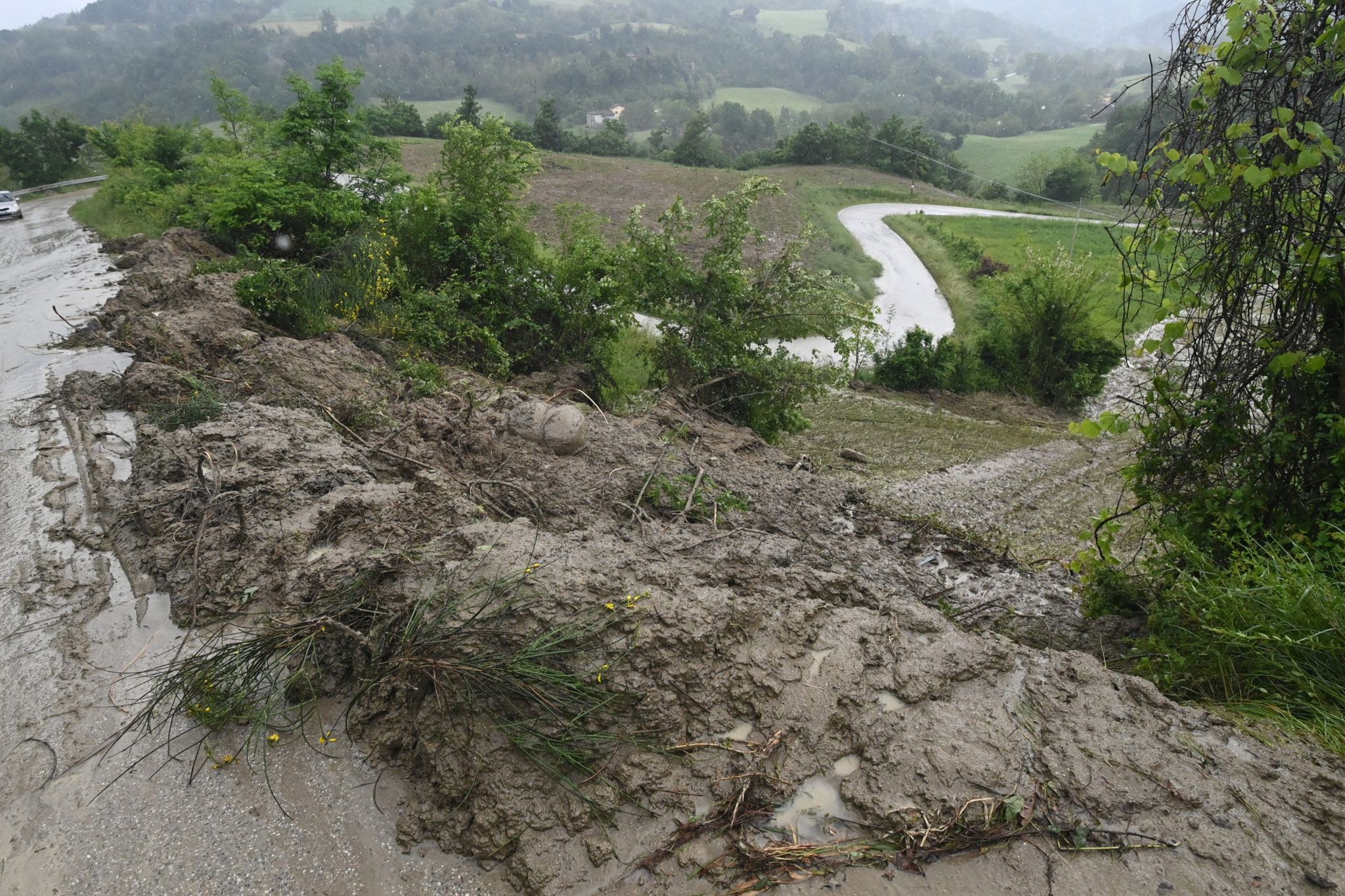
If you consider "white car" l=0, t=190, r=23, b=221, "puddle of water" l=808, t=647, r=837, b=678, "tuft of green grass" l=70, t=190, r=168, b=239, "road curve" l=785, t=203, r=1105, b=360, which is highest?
"puddle of water" l=808, t=647, r=837, b=678

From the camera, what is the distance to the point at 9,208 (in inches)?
867

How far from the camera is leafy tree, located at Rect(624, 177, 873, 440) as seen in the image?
969 cm

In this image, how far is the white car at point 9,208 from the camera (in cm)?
2180

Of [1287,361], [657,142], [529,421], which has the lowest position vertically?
[657,142]

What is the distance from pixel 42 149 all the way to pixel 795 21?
178 metres

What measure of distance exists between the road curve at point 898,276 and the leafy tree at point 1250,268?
9.28 m

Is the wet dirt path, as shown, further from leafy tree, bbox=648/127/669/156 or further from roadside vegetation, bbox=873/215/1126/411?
leafy tree, bbox=648/127/669/156

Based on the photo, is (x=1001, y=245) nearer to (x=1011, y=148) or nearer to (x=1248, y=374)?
(x=1248, y=374)

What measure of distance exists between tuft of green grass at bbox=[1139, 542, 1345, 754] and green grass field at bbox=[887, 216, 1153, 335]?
1610 cm

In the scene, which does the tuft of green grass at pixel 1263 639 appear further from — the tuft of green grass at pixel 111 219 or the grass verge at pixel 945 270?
the grass verge at pixel 945 270

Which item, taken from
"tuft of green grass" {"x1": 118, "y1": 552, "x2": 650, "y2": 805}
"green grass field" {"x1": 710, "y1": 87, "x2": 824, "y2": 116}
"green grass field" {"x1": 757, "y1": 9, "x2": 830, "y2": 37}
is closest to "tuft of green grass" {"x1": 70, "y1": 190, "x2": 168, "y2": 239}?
"tuft of green grass" {"x1": 118, "y1": 552, "x2": 650, "y2": 805}

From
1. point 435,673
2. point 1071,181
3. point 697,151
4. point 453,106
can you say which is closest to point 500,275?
point 435,673

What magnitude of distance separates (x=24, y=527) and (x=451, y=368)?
4.20 m

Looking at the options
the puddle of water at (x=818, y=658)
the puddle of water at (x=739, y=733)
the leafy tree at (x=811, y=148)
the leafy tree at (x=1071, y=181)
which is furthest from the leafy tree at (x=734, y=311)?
the leafy tree at (x=811, y=148)
